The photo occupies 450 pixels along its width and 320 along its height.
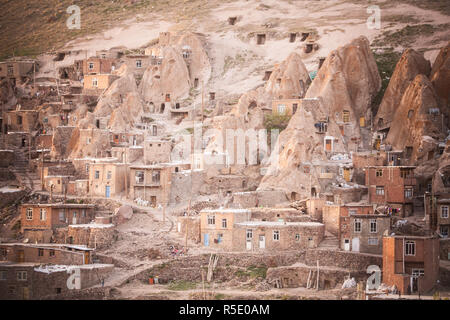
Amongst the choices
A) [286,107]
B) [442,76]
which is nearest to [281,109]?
[286,107]

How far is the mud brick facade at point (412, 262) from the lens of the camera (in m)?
36.1

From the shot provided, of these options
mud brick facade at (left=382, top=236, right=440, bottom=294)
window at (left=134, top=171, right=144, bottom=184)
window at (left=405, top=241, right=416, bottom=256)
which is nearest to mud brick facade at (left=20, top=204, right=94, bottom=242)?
window at (left=134, top=171, right=144, bottom=184)

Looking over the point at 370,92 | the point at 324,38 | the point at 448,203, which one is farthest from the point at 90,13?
the point at 448,203

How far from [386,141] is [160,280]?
12246mm

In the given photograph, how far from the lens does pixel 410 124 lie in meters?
45.3

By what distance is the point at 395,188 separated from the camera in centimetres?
4153

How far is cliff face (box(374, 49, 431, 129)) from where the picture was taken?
157 ft

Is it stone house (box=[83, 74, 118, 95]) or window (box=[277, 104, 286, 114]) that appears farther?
stone house (box=[83, 74, 118, 95])

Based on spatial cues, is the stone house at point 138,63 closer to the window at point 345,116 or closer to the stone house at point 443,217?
the window at point 345,116

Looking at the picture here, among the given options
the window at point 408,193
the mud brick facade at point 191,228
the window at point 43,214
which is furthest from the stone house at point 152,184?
the window at point 408,193

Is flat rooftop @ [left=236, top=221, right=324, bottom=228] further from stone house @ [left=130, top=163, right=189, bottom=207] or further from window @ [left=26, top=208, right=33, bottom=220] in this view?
window @ [left=26, top=208, right=33, bottom=220]

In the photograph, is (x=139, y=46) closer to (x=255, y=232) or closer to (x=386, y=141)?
(x=386, y=141)
